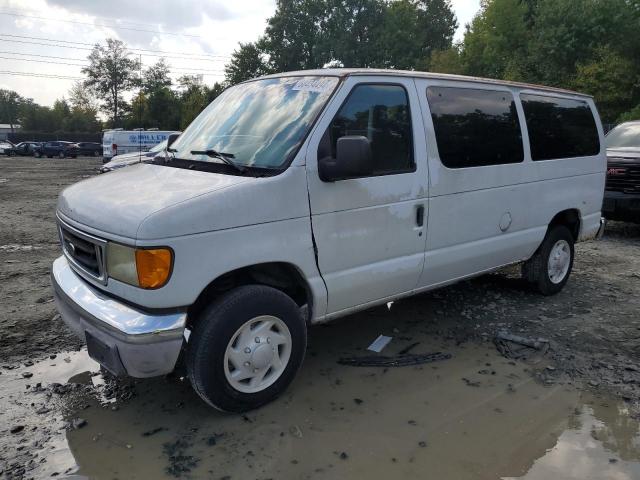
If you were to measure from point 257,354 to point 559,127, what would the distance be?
3928 mm

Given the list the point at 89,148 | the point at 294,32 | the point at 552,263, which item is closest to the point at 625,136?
the point at 552,263

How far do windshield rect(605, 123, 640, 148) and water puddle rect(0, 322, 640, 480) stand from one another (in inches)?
281

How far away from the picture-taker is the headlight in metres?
2.72

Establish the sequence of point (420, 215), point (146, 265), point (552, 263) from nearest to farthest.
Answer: point (146, 265)
point (420, 215)
point (552, 263)

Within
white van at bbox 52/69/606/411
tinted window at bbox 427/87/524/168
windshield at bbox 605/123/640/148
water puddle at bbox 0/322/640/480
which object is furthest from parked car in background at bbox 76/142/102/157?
tinted window at bbox 427/87/524/168

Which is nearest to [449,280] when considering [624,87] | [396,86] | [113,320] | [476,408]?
[476,408]

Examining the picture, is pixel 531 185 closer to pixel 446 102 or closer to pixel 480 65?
pixel 446 102

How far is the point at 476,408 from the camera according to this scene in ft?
11.2

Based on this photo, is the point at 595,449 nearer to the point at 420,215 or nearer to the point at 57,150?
the point at 420,215

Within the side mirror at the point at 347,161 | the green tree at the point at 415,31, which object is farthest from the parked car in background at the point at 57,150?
the side mirror at the point at 347,161

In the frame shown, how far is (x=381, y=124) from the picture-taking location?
3.69 metres

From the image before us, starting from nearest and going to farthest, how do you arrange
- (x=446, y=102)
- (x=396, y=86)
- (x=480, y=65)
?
(x=396, y=86), (x=446, y=102), (x=480, y=65)

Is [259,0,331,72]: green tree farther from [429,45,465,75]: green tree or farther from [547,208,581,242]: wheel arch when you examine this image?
[547,208,581,242]: wheel arch

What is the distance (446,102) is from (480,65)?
40.1 m
